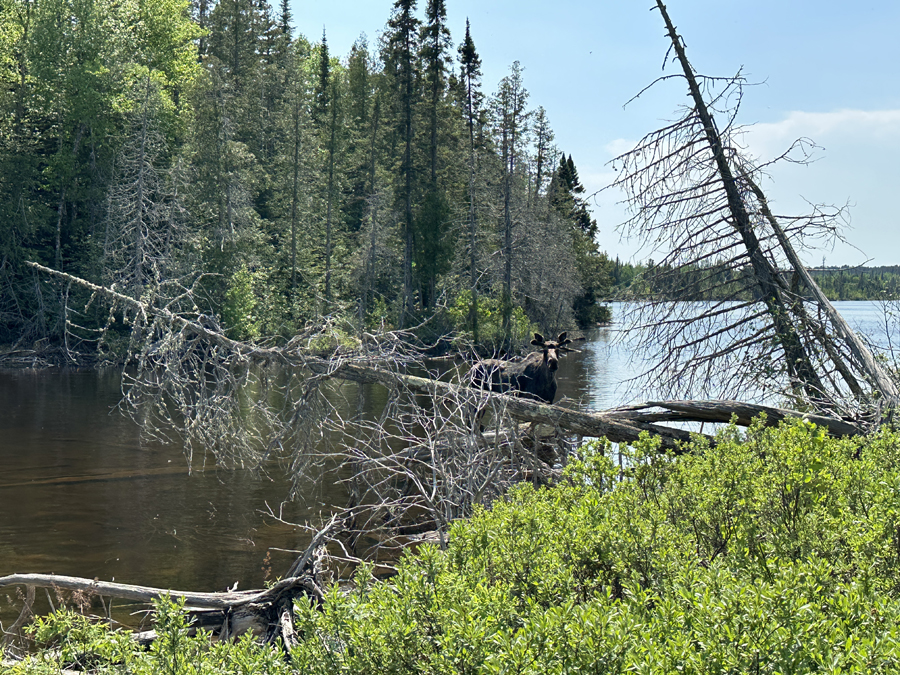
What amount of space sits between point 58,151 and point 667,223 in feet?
→ 109

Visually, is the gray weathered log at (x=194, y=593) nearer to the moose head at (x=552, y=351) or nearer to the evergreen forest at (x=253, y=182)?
the moose head at (x=552, y=351)

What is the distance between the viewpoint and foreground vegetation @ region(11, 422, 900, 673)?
6.39 feet

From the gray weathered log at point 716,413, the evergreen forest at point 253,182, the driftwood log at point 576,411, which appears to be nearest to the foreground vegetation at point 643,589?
the gray weathered log at point 716,413

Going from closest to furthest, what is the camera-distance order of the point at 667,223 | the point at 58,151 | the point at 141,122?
the point at 667,223 → the point at 141,122 → the point at 58,151

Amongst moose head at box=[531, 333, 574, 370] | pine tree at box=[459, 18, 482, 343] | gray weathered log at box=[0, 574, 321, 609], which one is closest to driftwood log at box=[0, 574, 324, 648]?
gray weathered log at box=[0, 574, 321, 609]

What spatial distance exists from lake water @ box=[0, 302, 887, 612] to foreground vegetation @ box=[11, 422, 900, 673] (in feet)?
13.2

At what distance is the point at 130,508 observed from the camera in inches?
425

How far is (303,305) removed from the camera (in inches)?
1593

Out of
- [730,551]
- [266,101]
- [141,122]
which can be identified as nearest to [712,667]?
[730,551]

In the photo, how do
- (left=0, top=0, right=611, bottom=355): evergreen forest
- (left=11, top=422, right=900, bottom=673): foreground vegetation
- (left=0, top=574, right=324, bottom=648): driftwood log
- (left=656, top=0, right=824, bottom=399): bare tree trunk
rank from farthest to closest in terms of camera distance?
1. (left=0, top=0, right=611, bottom=355): evergreen forest
2. (left=656, top=0, right=824, bottom=399): bare tree trunk
3. (left=0, top=574, right=324, bottom=648): driftwood log
4. (left=11, top=422, right=900, bottom=673): foreground vegetation

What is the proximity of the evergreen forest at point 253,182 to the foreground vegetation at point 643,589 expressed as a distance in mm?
22279

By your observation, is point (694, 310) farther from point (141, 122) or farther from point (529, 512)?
point (141, 122)

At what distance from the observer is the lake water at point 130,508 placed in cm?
848

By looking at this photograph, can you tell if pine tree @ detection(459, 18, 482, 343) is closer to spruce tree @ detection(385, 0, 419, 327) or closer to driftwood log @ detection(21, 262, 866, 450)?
spruce tree @ detection(385, 0, 419, 327)
